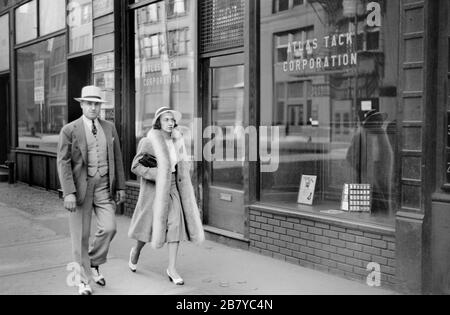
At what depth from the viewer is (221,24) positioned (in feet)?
26.6

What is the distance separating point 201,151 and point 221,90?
945 millimetres

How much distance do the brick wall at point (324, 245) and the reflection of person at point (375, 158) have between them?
601mm

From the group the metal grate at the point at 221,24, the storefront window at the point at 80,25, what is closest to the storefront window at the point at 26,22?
the storefront window at the point at 80,25

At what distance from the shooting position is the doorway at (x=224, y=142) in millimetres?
7945

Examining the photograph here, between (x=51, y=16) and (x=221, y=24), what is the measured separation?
667 centimetres

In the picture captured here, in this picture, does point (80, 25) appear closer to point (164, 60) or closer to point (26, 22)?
point (164, 60)

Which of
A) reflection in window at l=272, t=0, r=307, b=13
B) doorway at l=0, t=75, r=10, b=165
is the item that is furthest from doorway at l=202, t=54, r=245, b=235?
doorway at l=0, t=75, r=10, b=165

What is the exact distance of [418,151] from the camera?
5.48m

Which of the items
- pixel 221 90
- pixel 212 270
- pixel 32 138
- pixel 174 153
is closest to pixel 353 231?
pixel 212 270

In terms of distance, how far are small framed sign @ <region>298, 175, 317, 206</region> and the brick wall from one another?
0.52 metres

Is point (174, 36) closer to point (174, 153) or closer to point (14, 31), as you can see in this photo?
point (174, 153)

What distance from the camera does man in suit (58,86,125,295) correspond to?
576 cm

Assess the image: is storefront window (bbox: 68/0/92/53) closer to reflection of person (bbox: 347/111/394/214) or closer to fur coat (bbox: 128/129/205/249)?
fur coat (bbox: 128/129/205/249)

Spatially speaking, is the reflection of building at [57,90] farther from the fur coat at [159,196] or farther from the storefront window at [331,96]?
the fur coat at [159,196]
